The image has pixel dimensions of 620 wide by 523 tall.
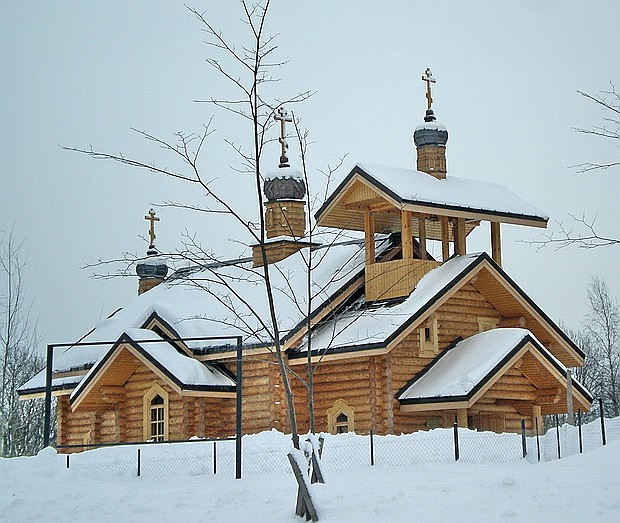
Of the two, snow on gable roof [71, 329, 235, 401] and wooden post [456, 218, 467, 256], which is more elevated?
wooden post [456, 218, 467, 256]

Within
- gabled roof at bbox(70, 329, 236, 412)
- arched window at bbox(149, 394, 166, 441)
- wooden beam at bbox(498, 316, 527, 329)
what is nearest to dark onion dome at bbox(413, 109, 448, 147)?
wooden beam at bbox(498, 316, 527, 329)

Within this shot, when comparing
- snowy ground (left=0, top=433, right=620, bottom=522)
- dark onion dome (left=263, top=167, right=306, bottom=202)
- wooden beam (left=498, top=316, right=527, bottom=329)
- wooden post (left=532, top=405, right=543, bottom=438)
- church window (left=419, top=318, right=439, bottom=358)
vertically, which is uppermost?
dark onion dome (left=263, top=167, right=306, bottom=202)

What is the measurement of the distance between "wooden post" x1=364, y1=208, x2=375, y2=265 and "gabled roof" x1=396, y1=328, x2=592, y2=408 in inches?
125

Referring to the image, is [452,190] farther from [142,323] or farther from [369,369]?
[142,323]

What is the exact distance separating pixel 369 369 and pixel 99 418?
25.9ft

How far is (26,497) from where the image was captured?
1830 centimetres

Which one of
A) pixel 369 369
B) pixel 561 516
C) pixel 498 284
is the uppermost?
pixel 498 284

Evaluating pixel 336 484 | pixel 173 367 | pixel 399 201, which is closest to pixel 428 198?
pixel 399 201

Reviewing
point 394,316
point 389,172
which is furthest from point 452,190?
point 394,316

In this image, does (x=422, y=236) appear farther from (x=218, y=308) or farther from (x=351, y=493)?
(x=351, y=493)

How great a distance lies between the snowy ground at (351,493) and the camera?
14250mm

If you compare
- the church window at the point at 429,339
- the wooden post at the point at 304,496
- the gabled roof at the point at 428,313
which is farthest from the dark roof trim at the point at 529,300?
the wooden post at the point at 304,496

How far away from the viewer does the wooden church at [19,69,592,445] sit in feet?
85.8

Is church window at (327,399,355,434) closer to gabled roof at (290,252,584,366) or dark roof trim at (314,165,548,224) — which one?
gabled roof at (290,252,584,366)
